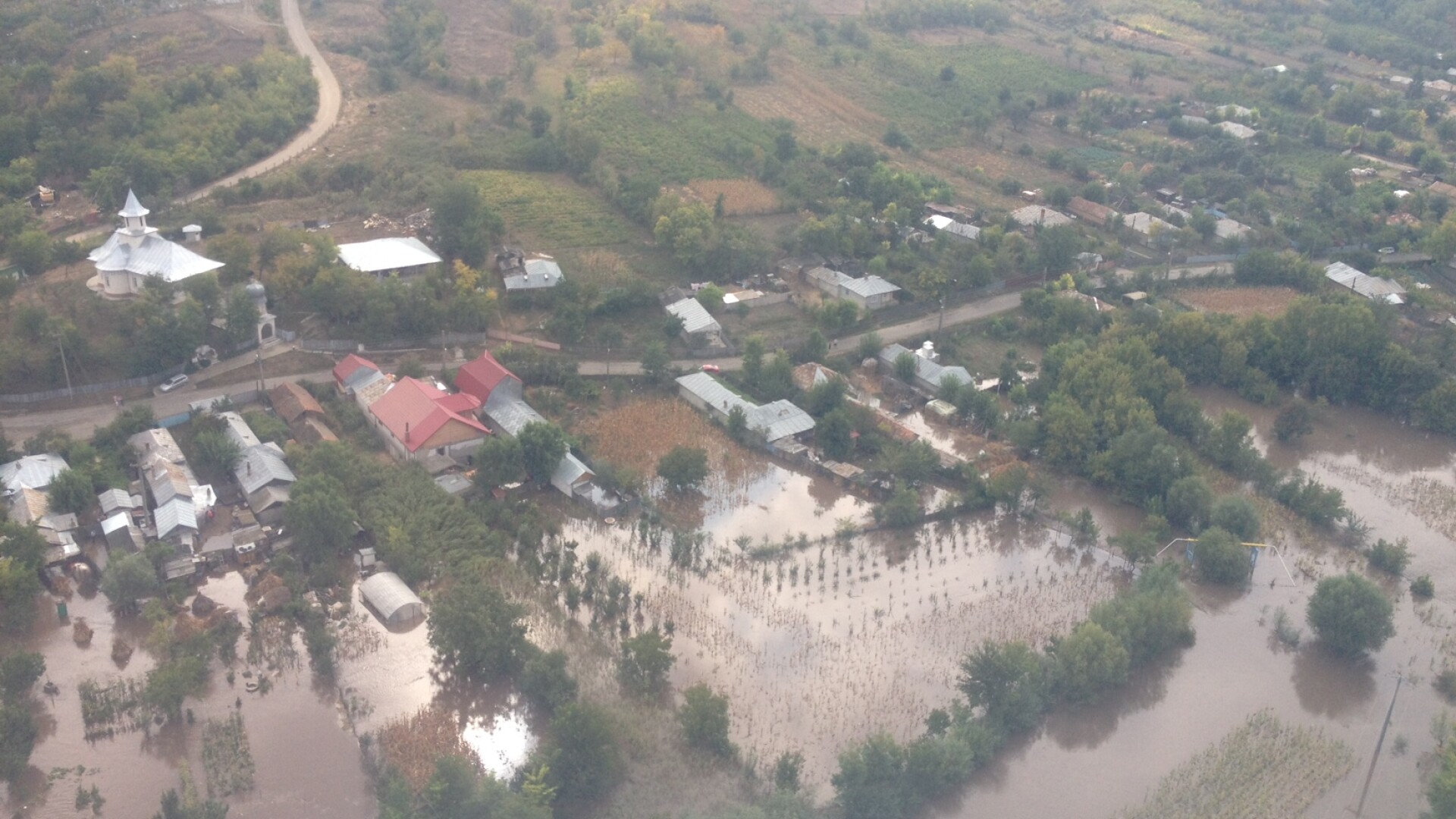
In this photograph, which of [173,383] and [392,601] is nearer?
[392,601]

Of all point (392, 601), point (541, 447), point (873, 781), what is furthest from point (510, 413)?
point (873, 781)

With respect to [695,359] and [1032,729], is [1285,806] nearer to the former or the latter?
[1032,729]

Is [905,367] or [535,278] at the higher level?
[905,367]

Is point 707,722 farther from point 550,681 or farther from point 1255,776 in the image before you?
point 1255,776

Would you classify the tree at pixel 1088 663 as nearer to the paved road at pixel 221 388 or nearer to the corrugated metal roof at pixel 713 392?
the corrugated metal roof at pixel 713 392

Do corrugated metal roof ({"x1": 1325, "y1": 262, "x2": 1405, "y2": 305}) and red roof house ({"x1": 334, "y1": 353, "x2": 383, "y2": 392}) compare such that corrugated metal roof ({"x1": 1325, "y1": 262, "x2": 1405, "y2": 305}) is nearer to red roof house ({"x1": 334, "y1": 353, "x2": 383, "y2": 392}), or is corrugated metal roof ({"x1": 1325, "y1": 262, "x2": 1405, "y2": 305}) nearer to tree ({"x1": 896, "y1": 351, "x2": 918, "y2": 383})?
tree ({"x1": 896, "y1": 351, "x2": 918, "y2": 383})

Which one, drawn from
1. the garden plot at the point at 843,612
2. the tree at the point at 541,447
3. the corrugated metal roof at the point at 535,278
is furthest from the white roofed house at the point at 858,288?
the tree at the point at 541,447

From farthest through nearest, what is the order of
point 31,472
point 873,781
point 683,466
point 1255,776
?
point 683,466 → point 31,472 → point 1255,776 → point 873,781
